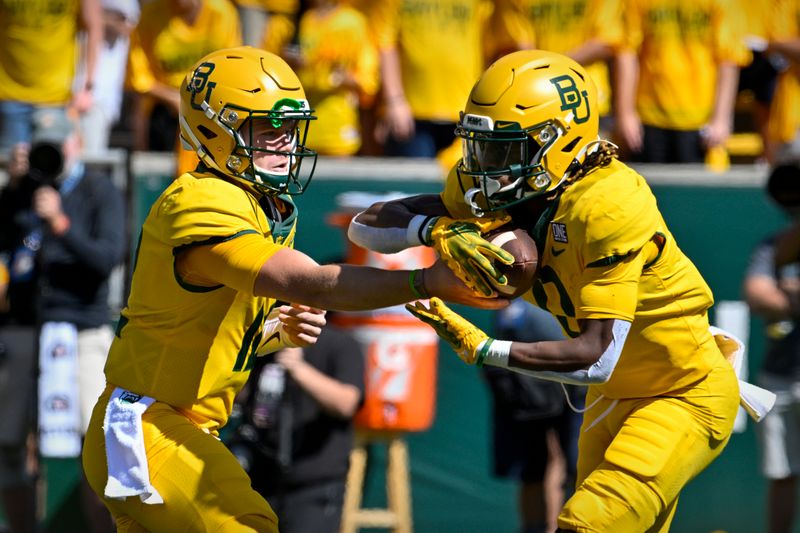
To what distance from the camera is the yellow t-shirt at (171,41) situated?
814 centimetres

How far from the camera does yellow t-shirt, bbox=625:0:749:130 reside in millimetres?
8117

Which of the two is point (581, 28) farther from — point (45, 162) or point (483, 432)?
point (45, 162)

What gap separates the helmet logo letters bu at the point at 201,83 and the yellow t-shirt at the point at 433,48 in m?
3.65

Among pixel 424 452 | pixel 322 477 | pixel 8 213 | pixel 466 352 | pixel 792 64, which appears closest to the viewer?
pixel 466 352

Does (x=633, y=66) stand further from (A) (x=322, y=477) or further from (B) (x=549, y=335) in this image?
(A) (x=322, y=477)

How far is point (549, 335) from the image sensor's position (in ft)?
22.5

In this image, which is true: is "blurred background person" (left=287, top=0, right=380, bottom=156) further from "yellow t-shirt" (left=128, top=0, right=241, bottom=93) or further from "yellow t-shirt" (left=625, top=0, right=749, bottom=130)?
"yellow t-shirt" (left=625, top=0, right=749, bottom=130)

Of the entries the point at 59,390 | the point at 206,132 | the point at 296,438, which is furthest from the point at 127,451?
the point at 59,390

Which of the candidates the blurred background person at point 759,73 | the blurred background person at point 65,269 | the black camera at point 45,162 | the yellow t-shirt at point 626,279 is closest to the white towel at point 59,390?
the blurred background person at point 65,269

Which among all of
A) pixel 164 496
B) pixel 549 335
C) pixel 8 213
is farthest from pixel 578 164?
pixel 8 213

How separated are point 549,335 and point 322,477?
1.25 meters

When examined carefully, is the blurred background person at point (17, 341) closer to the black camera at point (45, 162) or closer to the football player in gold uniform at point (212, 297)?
the black camera at point (45, 162)

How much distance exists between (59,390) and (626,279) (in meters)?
3.59

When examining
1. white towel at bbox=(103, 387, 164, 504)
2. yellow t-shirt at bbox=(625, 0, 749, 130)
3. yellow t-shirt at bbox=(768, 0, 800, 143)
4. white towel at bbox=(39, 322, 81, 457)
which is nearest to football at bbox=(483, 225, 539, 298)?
white towel at bbox=(103, 387, 164, 504)
